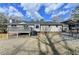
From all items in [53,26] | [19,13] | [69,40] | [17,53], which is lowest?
[17,53]

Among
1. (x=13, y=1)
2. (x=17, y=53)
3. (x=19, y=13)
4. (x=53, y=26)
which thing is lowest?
(x=17, y=53)

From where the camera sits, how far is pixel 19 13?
223 cm

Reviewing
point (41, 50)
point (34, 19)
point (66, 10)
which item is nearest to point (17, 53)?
point (41, 50)

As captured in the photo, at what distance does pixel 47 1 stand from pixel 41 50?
22.0 inches

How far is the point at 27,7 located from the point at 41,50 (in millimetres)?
514

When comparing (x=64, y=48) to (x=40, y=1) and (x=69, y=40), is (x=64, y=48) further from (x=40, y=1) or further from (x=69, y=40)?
(x=40, y=1)

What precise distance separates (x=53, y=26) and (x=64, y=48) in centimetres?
28

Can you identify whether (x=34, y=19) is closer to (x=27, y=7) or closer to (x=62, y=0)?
(x=27, y=7)

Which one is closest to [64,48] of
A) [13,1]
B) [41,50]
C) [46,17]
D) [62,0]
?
[41,50]

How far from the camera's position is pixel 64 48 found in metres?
2.22

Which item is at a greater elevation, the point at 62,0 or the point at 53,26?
the point at 62,0

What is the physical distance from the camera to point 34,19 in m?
2.24

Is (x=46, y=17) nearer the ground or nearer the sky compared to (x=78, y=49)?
nearer the sky

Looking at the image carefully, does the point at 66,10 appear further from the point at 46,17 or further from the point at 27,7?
the point at 27,7
